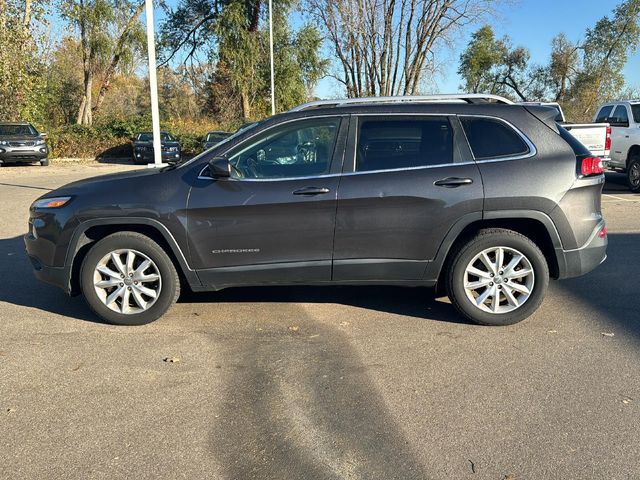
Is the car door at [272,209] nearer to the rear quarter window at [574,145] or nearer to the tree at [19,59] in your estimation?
the rear quarter window at [574,145]

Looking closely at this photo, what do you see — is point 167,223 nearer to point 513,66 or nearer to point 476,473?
point 476,473

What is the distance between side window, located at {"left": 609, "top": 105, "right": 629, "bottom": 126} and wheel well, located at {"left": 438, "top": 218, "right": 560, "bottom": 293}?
10027 mm

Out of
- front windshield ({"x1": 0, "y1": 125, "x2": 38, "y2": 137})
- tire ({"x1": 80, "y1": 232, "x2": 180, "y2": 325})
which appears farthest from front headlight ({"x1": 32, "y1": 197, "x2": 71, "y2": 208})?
front windshield ({"x1": 0, "y1": 125, "x2": 38, "y2": 137})

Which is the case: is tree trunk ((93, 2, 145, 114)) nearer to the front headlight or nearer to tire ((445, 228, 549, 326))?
the front headlight

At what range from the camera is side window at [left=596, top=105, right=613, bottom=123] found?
13500mm

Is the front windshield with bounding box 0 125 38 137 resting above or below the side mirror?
above

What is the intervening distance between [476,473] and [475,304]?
196 cm

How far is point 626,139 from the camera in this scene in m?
12.5

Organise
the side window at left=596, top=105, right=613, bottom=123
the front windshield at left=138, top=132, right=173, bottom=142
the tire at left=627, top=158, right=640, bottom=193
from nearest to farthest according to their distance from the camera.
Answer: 1. the tire at left=627, top=158, right=640, bottom=193
2. the side window at left=596, top=105, right=613, bottom=123
3. the front windshield at left=138, top=132, right=173, bottom=142

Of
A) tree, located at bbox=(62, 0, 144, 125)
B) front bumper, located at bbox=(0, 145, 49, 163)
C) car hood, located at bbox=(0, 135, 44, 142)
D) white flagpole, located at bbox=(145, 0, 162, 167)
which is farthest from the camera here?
tree, located at bbox=(62, 0, 144, 125)

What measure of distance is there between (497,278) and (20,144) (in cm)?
2188

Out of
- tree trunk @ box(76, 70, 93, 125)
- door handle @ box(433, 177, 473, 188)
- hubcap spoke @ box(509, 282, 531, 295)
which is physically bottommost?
hubcap spoke @ box(509, 282, 531, 295)

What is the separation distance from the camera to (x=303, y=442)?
287 centimetres

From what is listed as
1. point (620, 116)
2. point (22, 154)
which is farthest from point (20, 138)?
point (620, 116)
